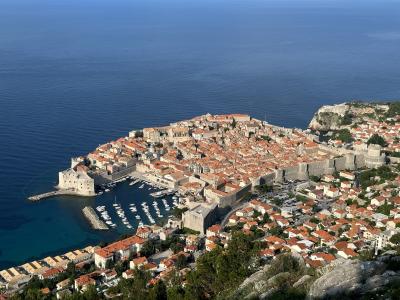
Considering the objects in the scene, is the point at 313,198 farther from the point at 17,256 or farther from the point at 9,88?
the point at 9,88

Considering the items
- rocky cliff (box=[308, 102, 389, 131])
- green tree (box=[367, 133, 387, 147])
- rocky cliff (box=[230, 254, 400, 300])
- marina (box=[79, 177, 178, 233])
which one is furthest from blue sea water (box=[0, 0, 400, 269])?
rocky cliff (box=[230, 254, 400, 300])

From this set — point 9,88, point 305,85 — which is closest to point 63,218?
point 9,88

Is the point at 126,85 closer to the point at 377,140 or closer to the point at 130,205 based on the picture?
the point at 377,140

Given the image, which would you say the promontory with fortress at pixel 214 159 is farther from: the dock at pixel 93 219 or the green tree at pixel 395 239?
the green tree at pixel 395 239

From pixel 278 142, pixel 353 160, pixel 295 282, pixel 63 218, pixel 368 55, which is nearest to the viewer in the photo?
pixel 295 282

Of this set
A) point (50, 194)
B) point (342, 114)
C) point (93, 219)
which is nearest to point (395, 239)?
point (93, 219)

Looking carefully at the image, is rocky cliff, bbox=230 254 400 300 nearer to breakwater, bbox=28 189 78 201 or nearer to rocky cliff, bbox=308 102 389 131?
breakwater, bbox=28 189 78 201
